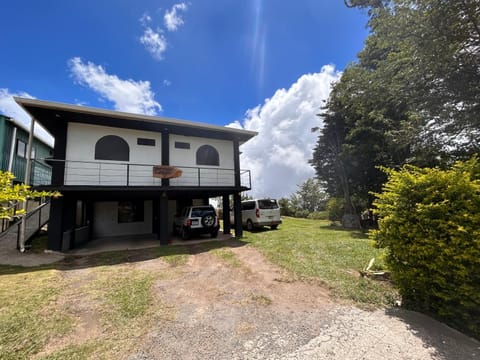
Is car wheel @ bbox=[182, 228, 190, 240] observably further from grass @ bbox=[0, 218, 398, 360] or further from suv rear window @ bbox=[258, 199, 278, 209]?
suv rear window @ bbox=[258, 199, 278, 209]

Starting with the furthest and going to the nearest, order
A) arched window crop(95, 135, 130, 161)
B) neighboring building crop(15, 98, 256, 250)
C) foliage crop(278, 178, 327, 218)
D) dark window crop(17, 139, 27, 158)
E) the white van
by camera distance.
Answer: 1. foliage crop(278, 178, 327, 218)
2. the white van
3. dark window crop(17, 139, 27, 158)
4. arched window crop(95, 135, 130, 161)
5. neighboring building crop(15, 98, 256, 250)

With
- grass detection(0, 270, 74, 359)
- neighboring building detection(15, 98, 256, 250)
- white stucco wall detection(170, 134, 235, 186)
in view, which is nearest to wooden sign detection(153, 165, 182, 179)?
neighboring building detection(15, 98, 256, 250)

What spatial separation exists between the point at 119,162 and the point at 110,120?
195 centimetres

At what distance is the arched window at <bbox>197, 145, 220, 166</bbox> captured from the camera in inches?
458

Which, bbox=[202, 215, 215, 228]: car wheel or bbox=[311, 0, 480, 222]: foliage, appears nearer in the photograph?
bbox=[311, 0, 480, 222]: foliage

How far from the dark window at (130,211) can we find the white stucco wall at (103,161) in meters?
4.57

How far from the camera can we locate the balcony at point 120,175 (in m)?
9.15

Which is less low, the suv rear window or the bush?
the suv rear window

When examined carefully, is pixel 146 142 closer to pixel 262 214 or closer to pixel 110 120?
pixel 110 120

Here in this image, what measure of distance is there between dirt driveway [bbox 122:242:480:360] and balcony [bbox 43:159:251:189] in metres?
6.45

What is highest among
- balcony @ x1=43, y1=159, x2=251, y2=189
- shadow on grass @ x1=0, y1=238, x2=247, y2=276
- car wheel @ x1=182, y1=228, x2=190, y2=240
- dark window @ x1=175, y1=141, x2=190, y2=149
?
dark window @ x1=175, y1=141, x2=190, y2=149

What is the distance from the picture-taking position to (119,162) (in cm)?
991

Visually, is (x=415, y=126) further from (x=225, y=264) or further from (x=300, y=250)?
(x=225, y=264)

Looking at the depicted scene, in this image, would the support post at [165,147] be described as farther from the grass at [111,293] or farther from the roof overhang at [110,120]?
the grass at [111,293]
